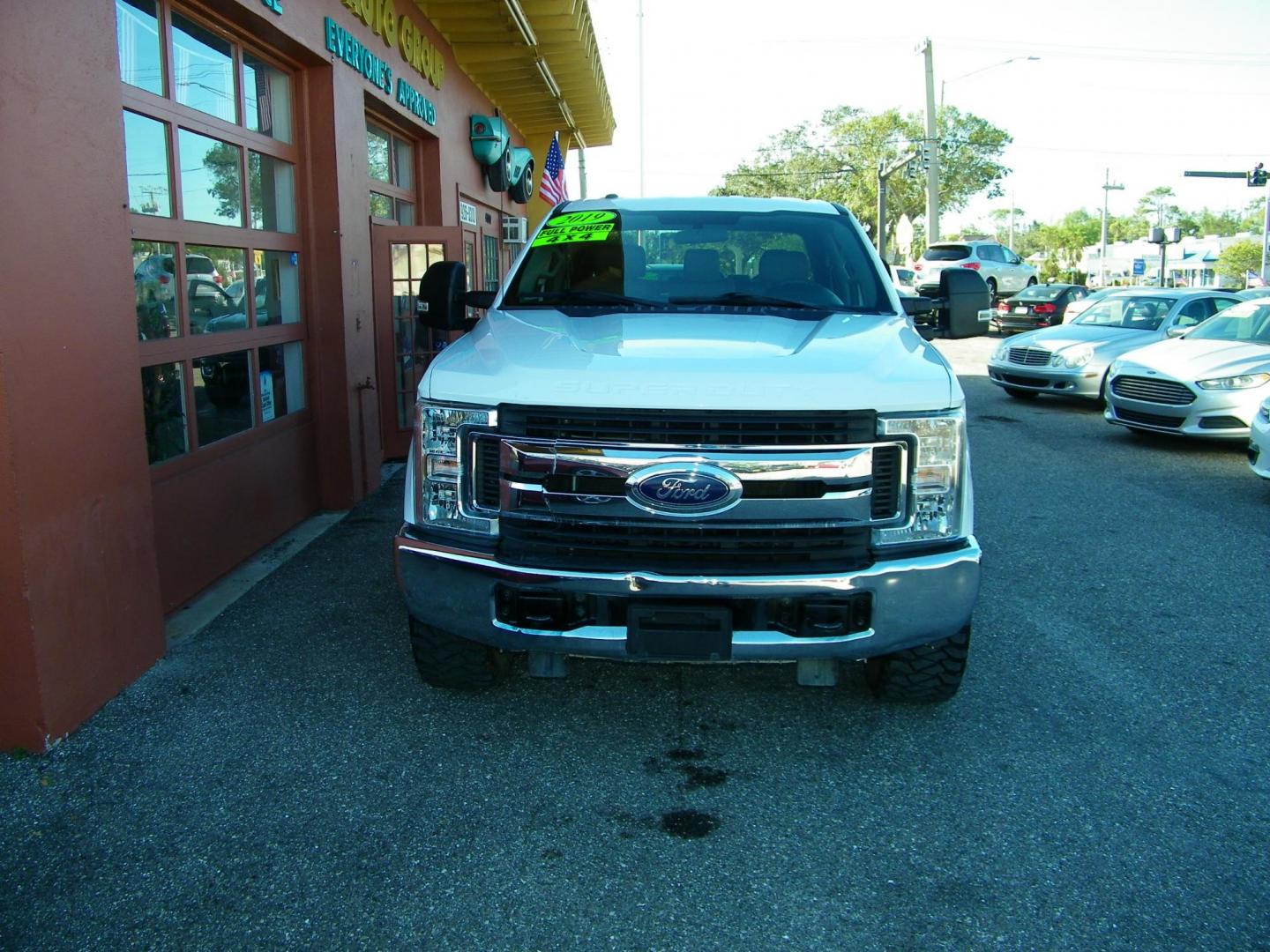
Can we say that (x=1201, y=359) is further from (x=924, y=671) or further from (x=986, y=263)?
(x=986, y=263)

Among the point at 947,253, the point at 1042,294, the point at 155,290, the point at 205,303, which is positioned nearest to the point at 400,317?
the point at 205,303

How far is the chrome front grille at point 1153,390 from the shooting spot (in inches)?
381

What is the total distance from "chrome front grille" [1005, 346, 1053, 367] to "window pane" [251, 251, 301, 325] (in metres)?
9.49

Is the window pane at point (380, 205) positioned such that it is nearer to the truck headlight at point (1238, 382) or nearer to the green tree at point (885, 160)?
the truck headlight at point (1238, 382)

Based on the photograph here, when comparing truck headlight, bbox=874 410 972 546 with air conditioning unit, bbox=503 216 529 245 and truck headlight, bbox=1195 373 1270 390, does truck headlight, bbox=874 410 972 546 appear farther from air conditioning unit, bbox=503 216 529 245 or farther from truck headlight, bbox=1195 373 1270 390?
air conditioning unit, bbox=503 216 529 245

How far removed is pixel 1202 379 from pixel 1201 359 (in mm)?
358

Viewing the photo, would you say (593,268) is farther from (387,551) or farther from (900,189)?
(900,189)

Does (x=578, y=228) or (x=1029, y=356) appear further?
(x=1029, y=356)

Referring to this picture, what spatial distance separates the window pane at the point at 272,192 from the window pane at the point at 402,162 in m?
2.79

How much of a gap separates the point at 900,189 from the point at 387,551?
56.1 m

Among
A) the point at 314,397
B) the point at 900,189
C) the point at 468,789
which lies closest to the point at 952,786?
the point at 468,789

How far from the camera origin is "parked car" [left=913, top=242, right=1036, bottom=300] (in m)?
27.8

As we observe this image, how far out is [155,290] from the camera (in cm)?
500

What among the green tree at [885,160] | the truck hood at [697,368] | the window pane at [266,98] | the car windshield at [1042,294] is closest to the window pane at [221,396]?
the window pane at [266,98]
